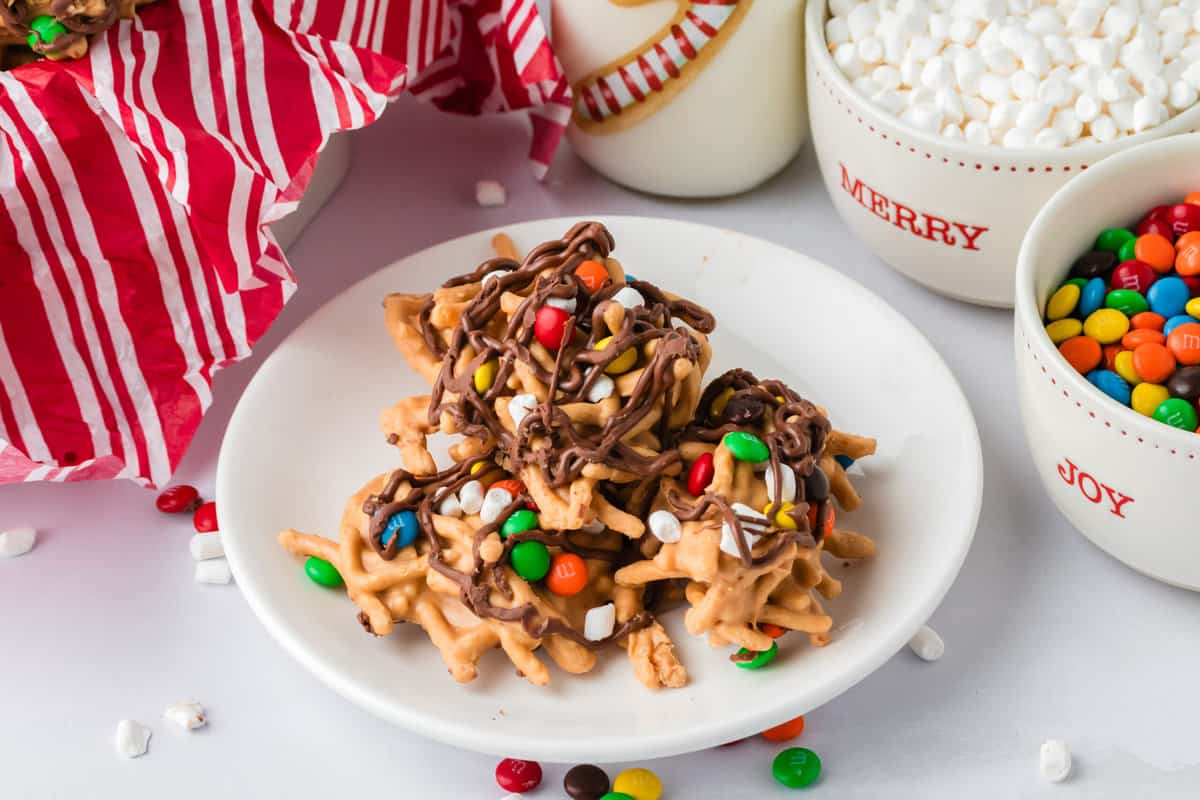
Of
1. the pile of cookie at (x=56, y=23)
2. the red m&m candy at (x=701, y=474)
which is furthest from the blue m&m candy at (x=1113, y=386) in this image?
the pile of cookie at (x=56, y=23)

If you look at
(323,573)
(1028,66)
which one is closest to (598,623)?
(323,573)

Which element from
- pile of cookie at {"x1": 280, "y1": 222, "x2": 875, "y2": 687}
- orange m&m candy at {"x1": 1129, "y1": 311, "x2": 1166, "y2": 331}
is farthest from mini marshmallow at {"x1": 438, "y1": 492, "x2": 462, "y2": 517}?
orange m&m candy at {"x1": 1129, "y1": 311, "x2": 1166, "y2": 331}

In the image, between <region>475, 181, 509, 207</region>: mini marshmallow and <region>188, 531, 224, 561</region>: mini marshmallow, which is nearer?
<region>188, 531, 224, 561</region>: mini marshmallow

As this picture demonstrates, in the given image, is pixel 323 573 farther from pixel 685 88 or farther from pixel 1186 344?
pixel 1186 344

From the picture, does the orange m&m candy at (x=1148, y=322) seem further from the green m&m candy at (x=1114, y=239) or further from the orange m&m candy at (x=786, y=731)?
the orange m&m candy at (x=786, y=731)

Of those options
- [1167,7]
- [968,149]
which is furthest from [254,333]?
[1167,7]

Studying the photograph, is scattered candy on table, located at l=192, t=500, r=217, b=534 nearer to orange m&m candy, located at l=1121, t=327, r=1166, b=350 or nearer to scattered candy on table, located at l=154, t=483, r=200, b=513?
scattered candy on table, located at l=154, t=483, r=200, b=513

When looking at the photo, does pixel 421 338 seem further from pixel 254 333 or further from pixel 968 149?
pixel 968 149
